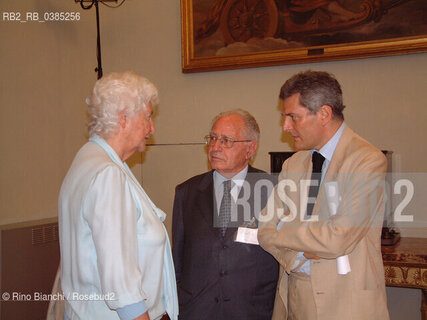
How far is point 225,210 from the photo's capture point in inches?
104

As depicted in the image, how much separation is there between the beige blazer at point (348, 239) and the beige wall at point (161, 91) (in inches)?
94.1

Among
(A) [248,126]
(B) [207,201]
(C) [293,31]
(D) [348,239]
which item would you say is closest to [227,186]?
(B) [207,201]

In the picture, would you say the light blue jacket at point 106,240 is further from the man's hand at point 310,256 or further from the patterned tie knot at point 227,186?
the patterned tie knot at point 227,186

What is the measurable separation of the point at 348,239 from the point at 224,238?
784 millimetres

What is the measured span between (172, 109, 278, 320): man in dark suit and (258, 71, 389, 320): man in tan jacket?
0.20 m

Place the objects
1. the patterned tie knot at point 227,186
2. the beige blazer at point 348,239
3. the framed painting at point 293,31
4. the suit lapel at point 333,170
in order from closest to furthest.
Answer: the beige blazer at point 348,239 → the suit lapel at point 333,170 → the patterned tie knot at point 227,186 → the framed painting at point 293,31

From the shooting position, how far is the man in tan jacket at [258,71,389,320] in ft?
6.59

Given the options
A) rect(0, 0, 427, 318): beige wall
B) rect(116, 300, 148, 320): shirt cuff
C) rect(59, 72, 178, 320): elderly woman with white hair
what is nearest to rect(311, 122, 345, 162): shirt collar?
rect(59, 72, 178, 320): elderly woman with white hair

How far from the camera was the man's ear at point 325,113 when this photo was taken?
7.41 feet

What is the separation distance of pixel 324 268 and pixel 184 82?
357 centimetres

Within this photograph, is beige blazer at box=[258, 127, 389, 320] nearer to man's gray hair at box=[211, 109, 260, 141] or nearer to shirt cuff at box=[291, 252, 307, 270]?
shirt cuff at box=[291, 252, 307, 270]

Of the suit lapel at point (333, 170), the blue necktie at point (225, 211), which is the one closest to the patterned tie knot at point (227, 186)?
the blue necktie at point (225, 211)

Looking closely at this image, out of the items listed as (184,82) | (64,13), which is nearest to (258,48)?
(184,82)

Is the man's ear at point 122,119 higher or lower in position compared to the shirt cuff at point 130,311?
higher
